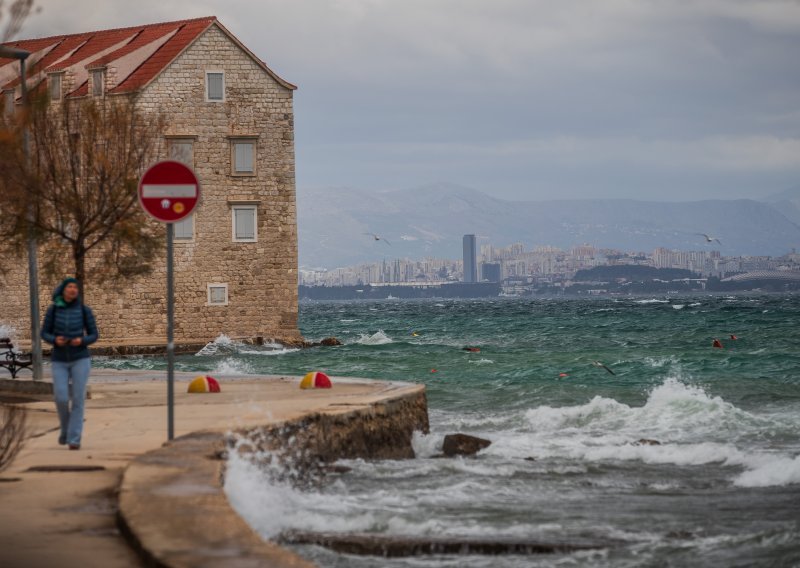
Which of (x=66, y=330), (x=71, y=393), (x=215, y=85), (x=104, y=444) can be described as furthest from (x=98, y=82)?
(x=104, y=444)

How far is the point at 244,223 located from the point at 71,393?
3952 cm

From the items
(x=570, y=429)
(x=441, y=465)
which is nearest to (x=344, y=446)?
(x=441, y=465)

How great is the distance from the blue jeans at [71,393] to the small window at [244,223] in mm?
38865

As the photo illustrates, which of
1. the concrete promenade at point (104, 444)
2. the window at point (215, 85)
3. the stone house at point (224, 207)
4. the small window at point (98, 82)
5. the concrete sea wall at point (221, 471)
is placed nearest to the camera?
the concrete sea wall at point (221, 471)

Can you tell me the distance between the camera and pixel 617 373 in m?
39.1

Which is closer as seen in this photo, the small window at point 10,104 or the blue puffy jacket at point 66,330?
the blue puffy jacket at point 66,330

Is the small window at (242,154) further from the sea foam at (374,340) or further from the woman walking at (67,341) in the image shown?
the woman walking at (67,341)

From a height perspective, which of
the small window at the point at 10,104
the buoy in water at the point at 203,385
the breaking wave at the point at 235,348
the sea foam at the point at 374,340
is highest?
the small window at the point at 10,104

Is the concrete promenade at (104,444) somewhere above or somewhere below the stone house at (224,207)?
below

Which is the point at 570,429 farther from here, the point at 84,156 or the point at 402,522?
the point at 402,522

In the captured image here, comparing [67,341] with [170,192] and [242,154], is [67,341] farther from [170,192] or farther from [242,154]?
[242,154]

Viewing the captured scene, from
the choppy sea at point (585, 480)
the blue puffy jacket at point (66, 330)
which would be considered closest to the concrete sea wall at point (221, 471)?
the choppy sea at point (585, 480)

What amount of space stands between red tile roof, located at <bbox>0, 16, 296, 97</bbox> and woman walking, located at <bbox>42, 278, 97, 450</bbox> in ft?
114

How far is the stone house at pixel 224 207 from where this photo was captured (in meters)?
51.8
